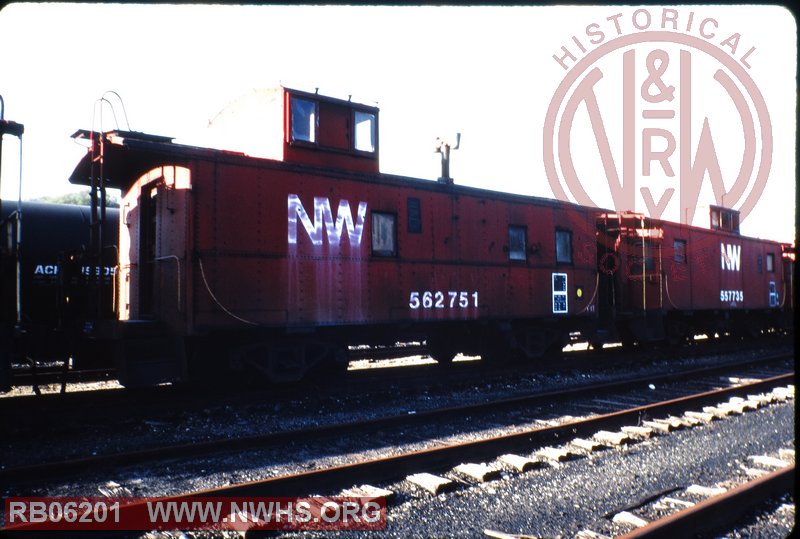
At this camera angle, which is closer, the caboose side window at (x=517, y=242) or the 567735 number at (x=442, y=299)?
the 567735 number at (x=442, y=299)

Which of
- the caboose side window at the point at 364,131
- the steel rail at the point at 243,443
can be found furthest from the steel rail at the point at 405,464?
the caboose side window at the point at 364,131

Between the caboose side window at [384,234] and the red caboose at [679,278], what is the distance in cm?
684

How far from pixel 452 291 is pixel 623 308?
680 cm

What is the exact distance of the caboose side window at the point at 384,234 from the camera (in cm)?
984

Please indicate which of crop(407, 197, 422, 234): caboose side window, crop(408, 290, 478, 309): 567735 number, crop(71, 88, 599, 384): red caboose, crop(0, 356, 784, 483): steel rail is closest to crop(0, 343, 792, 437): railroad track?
crop(71, 88, 599, 384): red caboose

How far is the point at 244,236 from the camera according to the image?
8.38 m

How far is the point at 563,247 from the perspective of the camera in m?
13.3

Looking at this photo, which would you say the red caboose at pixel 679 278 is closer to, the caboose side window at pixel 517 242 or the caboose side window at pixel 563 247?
the caboose side window at pixel 563 247

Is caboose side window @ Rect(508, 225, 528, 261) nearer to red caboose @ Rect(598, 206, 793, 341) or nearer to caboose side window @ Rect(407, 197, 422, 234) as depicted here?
caboose side window @ Rect(407, 197, 422, 234)

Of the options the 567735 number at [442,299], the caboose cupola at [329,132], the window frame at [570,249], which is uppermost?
the caboose cupola at [329,132]

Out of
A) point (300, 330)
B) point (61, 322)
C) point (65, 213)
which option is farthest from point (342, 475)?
point (65, 213)

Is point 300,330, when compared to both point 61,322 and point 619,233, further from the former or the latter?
point 619,233

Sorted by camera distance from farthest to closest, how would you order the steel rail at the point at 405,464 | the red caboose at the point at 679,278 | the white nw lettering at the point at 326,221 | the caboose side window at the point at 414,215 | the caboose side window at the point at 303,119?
the red caboose at the point at 679,278
the caboose side window at the point at 414,215
the caboose side window at the point at 303,119
the white nw lettering at the point at 326,221
the steel rail at the point at 405,464

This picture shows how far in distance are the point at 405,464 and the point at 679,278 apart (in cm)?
A: 1388
